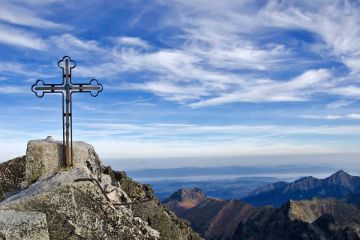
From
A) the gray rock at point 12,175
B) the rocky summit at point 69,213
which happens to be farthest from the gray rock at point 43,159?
the gray rock at point 12,175

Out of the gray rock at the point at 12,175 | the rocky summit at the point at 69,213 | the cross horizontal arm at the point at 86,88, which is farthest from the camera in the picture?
the gray rock at the point at 12,175

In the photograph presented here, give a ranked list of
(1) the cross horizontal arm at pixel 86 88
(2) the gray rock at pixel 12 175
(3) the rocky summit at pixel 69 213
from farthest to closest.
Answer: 1. (2) the gray rock at pixel 12 175
2. (1) the cross horizontal arm at pixel 86 88
3. (3) the rocky summit at pixel 69 213

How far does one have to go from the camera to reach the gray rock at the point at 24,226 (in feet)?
34.6

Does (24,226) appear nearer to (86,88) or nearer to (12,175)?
(86,88)

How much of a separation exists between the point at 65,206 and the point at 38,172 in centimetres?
327

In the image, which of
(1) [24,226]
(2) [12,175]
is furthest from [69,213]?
(2) [12,175]

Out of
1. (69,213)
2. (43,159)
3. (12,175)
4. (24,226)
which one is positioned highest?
(43,159)

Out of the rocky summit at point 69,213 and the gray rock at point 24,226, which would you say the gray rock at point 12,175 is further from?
the gray rock at point 24,226

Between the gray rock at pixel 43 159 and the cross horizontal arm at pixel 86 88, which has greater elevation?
the cross horizontal arm at pixel 86 88

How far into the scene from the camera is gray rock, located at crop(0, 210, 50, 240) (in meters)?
10.5

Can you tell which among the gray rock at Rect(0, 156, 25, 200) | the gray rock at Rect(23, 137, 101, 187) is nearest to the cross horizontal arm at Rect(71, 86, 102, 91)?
the gray rock at Rect(23, 137, 101, 187)

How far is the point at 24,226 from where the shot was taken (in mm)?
10641

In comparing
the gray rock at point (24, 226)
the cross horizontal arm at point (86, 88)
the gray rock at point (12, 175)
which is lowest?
the gray rock at point (24, 226)

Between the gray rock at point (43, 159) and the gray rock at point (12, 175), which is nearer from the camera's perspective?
the gray rock at point (43, 159)
